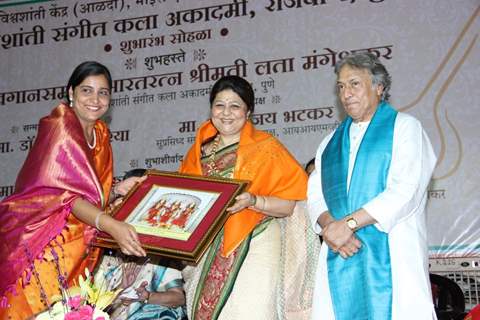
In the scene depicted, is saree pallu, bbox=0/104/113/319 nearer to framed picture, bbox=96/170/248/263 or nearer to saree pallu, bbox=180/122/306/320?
framed picture, bbox=96/170/248/263

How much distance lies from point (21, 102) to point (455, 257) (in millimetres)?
4011

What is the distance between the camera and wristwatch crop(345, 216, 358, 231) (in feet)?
9.50

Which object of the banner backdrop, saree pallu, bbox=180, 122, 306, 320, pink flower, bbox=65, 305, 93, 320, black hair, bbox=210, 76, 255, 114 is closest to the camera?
pink flower, bbox=65, 305, 93, 320

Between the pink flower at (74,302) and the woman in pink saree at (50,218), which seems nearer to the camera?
the pink flower at (74,302)

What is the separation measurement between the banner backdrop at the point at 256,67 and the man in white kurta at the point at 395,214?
2.21 metres

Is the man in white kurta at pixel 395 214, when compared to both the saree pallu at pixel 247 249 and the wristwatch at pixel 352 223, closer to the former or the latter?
the wristwatch at pixel 352 223

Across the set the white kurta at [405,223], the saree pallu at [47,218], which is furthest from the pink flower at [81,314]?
the white kurta at [405,223]

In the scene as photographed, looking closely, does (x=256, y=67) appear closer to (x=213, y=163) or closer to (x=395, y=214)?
(x=213, y=163)

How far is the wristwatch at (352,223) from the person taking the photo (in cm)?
289

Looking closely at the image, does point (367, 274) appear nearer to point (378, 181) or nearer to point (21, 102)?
point (378, 181)

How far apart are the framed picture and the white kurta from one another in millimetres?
539

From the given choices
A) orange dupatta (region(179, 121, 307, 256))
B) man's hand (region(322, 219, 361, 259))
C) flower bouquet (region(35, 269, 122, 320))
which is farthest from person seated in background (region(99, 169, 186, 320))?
flower bouquet (region(35, 269, 122, 320))

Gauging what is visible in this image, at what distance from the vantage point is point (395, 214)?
9.39ft

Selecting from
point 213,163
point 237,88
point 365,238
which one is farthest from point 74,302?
point 237,88
